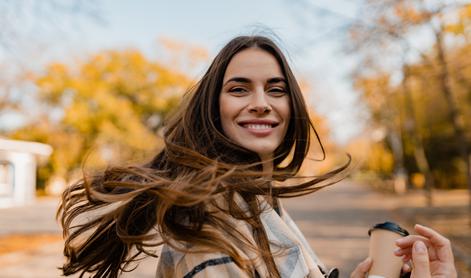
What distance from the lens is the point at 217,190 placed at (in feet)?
4.86

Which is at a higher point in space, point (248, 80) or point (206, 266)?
point (248, 80)

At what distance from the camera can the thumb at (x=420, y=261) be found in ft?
5.14

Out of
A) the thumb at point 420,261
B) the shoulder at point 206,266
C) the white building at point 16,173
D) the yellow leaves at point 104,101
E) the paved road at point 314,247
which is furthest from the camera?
the yellow leaves at point 104,101

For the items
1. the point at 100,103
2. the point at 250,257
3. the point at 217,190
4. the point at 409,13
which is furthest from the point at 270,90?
the point at 100,103

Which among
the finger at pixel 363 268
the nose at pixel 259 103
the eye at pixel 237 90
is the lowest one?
the finger at pixel 363 268

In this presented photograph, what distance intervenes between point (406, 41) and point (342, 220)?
6.87m

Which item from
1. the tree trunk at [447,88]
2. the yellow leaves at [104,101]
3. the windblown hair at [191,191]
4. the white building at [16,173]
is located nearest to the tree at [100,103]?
the yellow leaves at [104,101]

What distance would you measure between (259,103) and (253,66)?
14 centimetres

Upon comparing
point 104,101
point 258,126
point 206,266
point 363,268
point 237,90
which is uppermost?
point 104,101

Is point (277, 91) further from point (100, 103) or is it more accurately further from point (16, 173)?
point (100, 103)

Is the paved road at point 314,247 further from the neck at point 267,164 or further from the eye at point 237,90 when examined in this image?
the eye at point 237,90

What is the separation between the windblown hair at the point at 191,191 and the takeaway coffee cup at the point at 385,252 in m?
0.26

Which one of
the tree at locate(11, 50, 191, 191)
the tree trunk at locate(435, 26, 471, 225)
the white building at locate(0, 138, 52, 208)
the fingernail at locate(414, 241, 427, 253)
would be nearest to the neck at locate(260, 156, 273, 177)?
the fingernail at locate(414, 241, 427, 253)

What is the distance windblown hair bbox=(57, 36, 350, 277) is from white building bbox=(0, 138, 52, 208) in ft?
92.6
